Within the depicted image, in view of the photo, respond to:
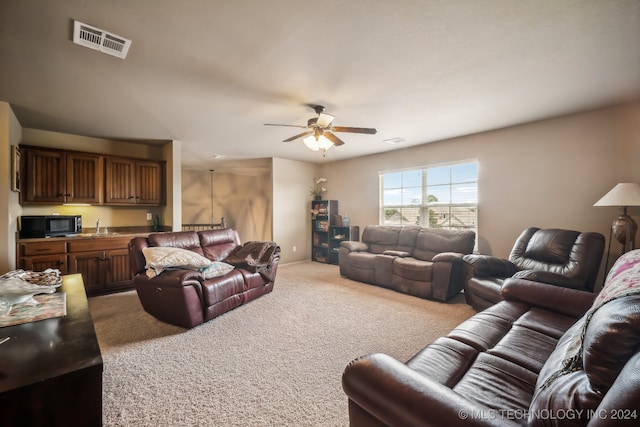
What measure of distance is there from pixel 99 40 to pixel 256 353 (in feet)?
8.92

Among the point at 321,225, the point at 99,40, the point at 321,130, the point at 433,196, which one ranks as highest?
the point at 99,40

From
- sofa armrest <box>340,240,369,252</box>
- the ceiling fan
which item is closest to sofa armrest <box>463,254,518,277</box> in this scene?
sofa armrest <box>340,240,369,252</box>

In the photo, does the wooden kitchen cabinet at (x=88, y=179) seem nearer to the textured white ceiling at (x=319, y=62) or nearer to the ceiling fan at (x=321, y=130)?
the textured white ceiling at (x=319, y=62)

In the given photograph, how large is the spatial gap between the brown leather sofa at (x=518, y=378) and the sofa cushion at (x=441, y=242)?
2493 mm

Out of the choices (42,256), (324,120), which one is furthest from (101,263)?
(324,120)

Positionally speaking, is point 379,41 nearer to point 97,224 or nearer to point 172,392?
point 172,392

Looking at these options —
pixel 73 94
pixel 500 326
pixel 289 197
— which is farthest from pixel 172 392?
pixel 289 197

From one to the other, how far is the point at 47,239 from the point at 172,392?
3.28 metres

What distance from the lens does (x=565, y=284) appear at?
243 cm

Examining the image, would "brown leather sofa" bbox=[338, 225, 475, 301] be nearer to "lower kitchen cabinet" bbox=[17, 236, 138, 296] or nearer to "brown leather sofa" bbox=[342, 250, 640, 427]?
"brown leather sofa" bbox=[342, 250, 640, 427]

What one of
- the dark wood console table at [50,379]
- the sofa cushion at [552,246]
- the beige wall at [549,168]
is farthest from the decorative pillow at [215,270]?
the beige wall at [549,168]

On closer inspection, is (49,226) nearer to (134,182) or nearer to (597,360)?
(134,182)

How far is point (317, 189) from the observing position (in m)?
6.93

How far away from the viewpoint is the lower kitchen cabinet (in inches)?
134
